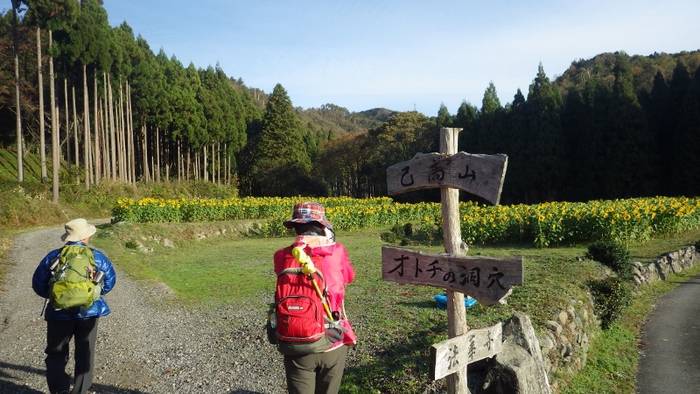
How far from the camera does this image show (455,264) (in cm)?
321

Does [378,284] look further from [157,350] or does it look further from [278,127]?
[278,127]

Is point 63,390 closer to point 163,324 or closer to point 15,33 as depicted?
point 163,324

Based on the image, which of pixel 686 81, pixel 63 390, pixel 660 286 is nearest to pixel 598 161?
pixel 686 81

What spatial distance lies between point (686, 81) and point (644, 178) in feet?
27.2

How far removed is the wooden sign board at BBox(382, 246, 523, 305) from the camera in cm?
298

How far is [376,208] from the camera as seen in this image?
965 inches

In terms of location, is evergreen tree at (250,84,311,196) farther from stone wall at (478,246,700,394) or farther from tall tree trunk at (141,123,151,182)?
stone wall at (478,246,700,394)

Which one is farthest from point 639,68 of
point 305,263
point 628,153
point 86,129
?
point 305,263

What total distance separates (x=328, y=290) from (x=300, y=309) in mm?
204

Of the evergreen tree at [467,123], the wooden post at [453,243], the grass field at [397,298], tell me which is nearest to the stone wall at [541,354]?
the grass field at [397,298]

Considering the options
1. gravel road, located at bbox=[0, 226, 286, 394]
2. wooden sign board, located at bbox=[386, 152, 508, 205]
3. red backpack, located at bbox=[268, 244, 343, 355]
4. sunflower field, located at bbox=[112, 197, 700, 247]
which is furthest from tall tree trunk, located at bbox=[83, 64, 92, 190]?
red backpack, located at bbox=[268, 244, 343, 355]

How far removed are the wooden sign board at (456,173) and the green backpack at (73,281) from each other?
253 cm

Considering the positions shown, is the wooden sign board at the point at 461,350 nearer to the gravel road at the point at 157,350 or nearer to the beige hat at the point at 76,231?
the gravel road at the point at 157,350

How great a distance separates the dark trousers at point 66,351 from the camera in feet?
12.8
